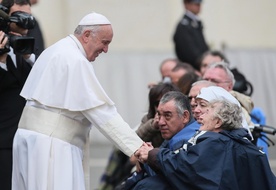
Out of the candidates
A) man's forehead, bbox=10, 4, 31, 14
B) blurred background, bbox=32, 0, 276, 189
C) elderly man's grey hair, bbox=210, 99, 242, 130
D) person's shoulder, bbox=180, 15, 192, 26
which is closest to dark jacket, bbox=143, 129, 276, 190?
elderly man's grey hair, bbox=210, 99, 242, 130

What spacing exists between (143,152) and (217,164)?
70cm

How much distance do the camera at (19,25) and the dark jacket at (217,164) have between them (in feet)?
5.05

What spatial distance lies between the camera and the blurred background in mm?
7459

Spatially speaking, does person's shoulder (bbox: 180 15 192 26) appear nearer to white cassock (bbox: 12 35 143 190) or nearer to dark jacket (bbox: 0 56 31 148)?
dark jacket (bbox: 0 56 31 148)

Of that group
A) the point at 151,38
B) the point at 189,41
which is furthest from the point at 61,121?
the point at 151,38

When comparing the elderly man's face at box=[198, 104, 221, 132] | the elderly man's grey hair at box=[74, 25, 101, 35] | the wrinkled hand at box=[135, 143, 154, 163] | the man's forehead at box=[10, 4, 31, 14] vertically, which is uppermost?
the elderly man's grey hair at box=[74, 25, 101, 35]

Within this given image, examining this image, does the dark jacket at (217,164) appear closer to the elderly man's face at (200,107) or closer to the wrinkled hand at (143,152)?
the wrinkled hand at (143,152)

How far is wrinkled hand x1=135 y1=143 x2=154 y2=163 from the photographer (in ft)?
28.6

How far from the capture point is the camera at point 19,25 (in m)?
9.22

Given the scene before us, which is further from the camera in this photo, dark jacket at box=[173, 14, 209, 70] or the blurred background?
the blurred background

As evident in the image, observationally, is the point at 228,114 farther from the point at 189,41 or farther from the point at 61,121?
the point at 189,41

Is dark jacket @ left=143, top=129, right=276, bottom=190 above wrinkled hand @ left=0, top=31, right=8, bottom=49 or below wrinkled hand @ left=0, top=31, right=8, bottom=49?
below

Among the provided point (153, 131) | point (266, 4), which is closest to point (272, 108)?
point (266, 4)

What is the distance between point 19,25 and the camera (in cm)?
941
